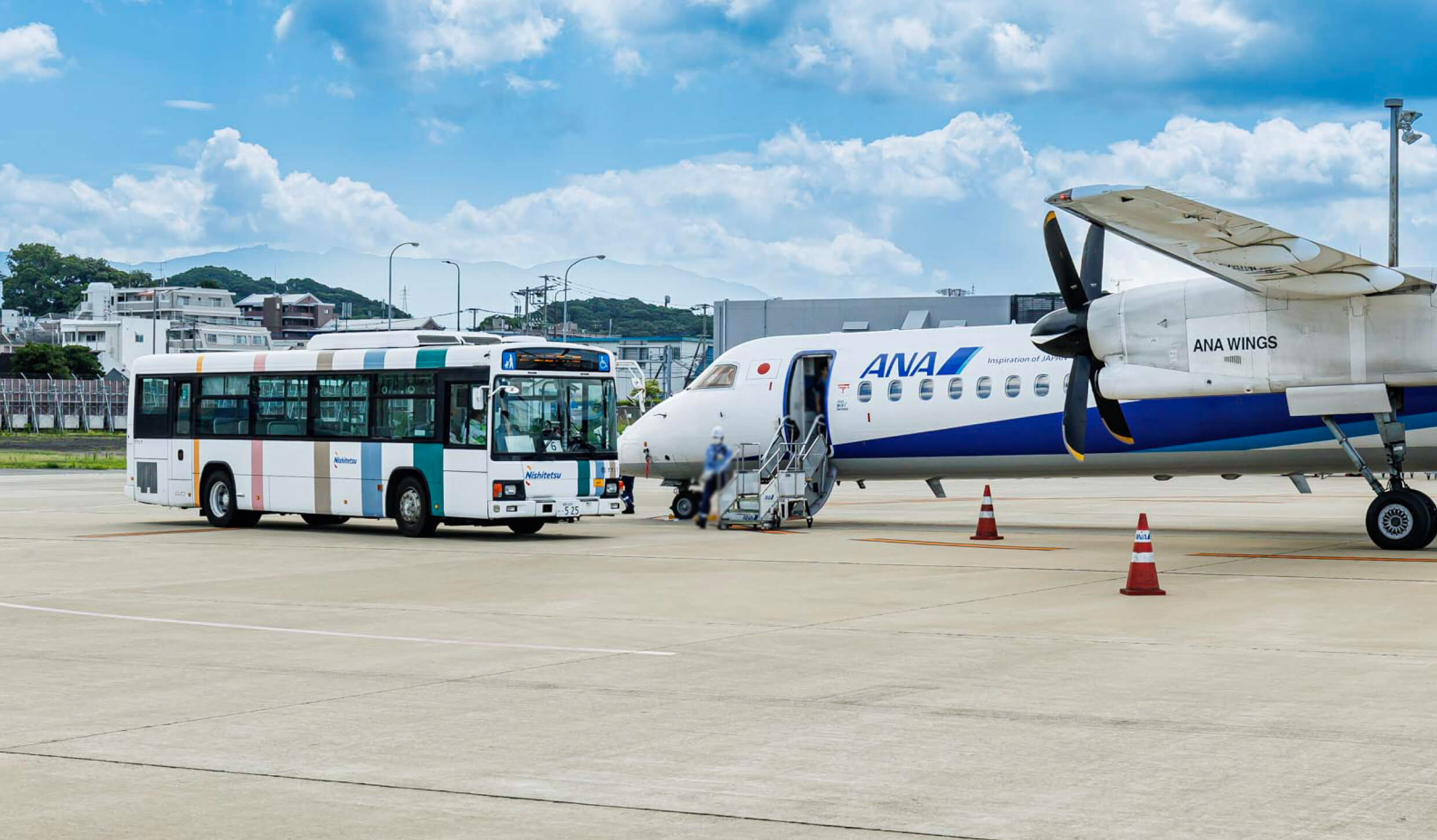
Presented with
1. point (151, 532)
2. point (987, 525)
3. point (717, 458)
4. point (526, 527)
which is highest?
point (717, 458)

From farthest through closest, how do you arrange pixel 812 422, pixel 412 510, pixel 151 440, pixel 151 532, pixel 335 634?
1. pixel 151 440
2. pixel 812 422
3. pixel 151 532
4. pixel 412 510
5. pixel 335 634

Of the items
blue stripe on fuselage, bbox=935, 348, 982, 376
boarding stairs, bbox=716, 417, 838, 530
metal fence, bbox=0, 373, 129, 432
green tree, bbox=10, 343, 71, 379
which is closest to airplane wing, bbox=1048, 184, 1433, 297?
blue stripe on fuselage, bbox=935, 348, 982, 376

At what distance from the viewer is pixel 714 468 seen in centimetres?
360

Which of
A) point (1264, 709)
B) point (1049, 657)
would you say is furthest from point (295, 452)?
point (1264, 709)

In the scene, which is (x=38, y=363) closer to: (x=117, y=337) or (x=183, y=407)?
(x=117, y=337)

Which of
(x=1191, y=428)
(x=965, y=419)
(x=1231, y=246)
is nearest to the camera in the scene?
(x=1231, y=246)

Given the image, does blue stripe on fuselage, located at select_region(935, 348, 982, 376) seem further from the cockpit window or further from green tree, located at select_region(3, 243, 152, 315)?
green tree, located at select_region(3, 243, 152, 315)

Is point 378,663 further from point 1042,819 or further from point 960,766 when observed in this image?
point 1042,819

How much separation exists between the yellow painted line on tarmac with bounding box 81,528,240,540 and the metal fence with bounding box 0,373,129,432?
71897mm

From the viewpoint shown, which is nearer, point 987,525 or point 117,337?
point 987,525

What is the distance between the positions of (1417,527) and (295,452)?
1689 centimetres

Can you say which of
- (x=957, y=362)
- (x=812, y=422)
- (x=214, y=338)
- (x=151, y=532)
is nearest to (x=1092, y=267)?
(x=957, y=362)

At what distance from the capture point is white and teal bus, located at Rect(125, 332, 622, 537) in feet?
72.0

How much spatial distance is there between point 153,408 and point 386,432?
20.5ft
